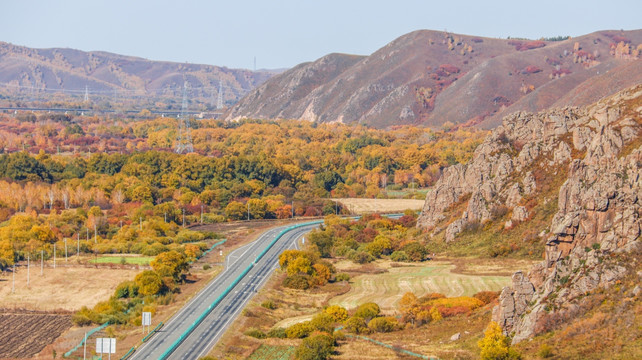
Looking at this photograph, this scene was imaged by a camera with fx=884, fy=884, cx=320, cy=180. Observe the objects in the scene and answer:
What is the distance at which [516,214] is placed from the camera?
92.0m

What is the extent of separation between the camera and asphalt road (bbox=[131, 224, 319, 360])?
63.5m

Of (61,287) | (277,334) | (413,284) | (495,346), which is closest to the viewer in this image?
(495,346)

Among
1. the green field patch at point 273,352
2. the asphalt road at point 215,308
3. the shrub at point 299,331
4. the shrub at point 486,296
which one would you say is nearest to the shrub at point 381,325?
the shrub at point 299,331

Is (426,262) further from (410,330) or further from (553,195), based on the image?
(410,330)

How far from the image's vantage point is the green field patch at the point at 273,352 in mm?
60750

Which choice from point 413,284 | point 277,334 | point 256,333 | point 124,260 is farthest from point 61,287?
point 413,284

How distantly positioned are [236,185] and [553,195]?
258ft

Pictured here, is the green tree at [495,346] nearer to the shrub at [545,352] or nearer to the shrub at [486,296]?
the shrub at [545,352]

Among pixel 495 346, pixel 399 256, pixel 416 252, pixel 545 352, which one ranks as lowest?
pixel 399 256

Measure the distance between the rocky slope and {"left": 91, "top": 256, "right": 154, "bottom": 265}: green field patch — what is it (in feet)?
112

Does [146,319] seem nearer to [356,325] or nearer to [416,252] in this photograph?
[356,325]

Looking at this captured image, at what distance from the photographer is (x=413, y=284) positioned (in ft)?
274

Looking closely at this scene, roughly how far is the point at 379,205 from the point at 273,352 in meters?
93.5

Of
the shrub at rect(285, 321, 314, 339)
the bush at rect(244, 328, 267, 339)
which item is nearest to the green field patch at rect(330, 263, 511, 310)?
the shrub at rect(285, 321, 314, 339)
